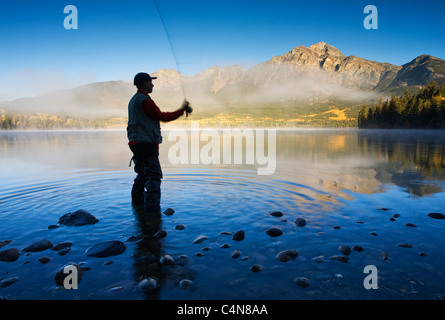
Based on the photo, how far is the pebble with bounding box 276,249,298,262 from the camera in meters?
5.54

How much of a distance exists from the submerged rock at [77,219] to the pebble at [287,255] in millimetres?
5199

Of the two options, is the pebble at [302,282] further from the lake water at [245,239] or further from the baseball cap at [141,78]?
the baseball cap at [141,78]

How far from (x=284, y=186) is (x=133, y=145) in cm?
675

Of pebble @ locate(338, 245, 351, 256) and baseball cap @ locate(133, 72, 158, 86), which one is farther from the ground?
baseball cap @ locate(133, 72, 158, 86)

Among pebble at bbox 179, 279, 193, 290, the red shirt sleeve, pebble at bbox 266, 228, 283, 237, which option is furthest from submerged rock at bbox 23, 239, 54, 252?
pebble at bbox 266, 228, 283, 237

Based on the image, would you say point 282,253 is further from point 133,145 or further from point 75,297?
point 133,145

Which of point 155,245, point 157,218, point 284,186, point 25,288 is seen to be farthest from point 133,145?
point 284,186

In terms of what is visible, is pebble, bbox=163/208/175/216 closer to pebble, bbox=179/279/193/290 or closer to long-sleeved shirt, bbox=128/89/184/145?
long-sleeved shirt, bbox=128/89/184/145

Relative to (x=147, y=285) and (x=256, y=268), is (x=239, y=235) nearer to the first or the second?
(x=256, y=268)

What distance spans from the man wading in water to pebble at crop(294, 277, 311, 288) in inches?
214

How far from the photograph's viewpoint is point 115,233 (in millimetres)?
7082

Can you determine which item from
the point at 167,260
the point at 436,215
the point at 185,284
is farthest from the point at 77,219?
the point at 436,215

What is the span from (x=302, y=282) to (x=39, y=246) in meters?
5.50

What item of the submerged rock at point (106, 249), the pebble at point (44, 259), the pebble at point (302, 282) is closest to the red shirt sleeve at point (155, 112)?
the submerged rock at point (106, 249)
